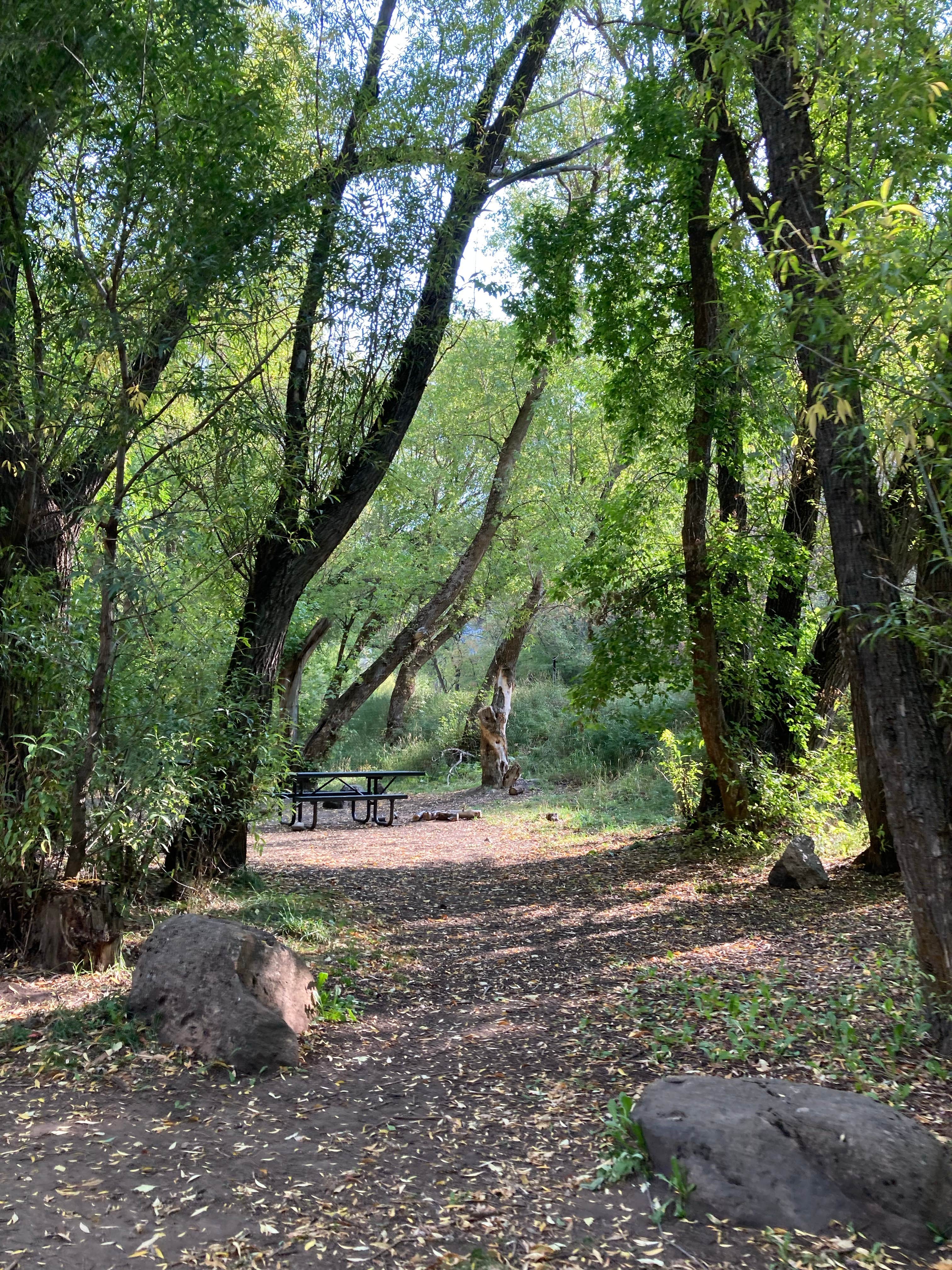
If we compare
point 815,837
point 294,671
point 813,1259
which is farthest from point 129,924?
point 294,671

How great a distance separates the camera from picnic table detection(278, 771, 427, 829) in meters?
11.7

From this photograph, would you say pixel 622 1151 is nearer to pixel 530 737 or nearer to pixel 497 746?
pixel 497 746

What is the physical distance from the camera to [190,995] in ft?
13.2

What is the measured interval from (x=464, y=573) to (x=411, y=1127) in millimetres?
10991

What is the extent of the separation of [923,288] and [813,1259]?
3.02 m

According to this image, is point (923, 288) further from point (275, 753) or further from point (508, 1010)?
point (275, 753)

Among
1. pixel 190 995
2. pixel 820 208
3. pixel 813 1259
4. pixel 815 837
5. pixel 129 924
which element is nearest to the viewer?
pixel 813 1259

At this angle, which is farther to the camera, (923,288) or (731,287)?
(731,287)

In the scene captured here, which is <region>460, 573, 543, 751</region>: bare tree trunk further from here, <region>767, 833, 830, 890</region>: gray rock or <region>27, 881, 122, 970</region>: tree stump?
<region>27, 881, 122, 970</region>: tree stump

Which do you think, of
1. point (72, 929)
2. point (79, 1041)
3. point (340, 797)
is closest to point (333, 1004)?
point (79, 1041)

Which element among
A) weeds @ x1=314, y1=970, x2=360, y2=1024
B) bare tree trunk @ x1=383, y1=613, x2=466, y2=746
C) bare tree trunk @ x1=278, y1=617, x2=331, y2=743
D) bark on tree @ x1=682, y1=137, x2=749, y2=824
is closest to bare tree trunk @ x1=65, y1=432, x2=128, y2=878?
weeds @ x1=314, y1=970, x2=360, y2=1024

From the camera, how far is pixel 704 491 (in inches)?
300

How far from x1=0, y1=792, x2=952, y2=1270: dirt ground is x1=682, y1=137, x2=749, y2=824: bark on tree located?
1.80 meters

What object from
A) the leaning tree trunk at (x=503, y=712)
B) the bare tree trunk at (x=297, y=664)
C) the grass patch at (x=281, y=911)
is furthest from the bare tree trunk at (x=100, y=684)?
the leaning tree trunk at (x=503, y=712)
